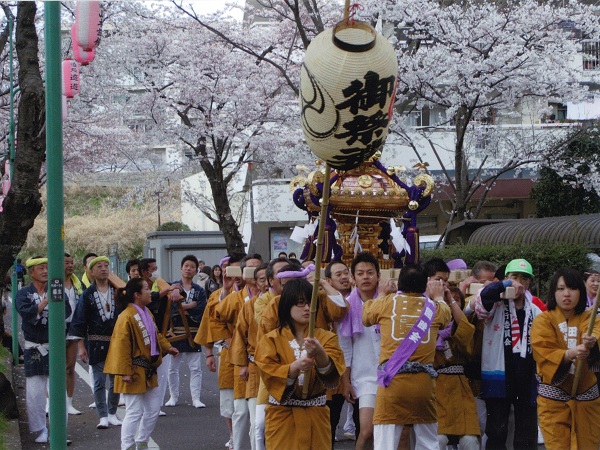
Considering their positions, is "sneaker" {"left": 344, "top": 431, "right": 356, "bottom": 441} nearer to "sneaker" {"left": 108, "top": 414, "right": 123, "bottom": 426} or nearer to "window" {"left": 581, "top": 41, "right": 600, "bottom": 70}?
"sneaker" {"left": 108, "top": 414, "right": 123, "bottom": 426}

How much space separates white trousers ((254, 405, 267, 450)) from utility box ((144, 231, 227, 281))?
68.9 ft

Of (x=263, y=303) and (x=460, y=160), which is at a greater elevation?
(x=460, y=160)

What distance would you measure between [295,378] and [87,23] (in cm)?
514

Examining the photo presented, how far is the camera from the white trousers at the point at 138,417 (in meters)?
8.31

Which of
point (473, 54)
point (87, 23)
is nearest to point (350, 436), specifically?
point (87, 23)

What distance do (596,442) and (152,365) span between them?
13.2 ft

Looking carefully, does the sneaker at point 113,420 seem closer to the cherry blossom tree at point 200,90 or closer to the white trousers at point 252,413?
the white trousers at point 252,413

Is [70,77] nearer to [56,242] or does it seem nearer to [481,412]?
[56,242]

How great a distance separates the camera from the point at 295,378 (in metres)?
6.08

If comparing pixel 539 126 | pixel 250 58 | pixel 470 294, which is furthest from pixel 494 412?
pixel 539 126

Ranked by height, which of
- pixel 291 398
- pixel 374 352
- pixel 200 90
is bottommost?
pixel 291 398

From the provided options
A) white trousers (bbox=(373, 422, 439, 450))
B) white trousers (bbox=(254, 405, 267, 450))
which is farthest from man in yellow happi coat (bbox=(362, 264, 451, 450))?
white trousers (bbox=(254, 405, 267, 450))

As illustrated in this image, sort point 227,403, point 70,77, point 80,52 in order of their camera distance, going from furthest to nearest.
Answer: point 70,77, point 80,52, point 227,403

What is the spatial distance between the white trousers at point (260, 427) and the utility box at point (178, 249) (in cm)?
2101
